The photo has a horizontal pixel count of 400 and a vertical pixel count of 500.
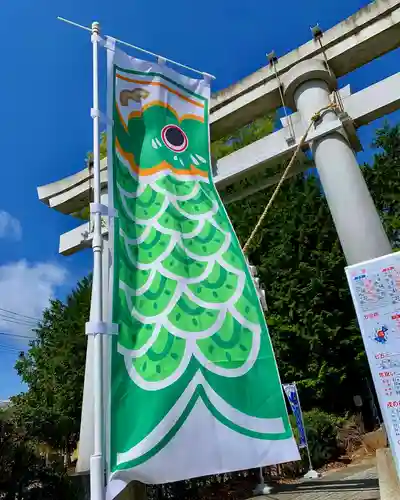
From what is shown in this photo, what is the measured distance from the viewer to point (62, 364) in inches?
678

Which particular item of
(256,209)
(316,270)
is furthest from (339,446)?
(256,209)

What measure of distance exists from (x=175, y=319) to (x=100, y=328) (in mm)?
521

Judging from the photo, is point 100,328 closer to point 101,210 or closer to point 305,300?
point 101,210

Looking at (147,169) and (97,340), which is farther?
(147,169)

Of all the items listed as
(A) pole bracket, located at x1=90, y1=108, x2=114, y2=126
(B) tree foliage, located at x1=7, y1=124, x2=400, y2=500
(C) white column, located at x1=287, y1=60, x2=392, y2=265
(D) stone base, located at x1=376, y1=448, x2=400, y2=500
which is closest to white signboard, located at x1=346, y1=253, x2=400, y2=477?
(D) stone base, located at x1=376, y1=448, x2=400, y2=500

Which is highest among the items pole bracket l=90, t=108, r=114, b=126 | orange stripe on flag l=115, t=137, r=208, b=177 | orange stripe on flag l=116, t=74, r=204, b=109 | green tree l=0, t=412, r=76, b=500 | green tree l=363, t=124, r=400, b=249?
green tree l=363, t=124, r=400, b=249

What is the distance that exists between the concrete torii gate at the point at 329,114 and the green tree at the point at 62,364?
10.7 m

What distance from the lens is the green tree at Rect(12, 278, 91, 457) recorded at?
15.9m

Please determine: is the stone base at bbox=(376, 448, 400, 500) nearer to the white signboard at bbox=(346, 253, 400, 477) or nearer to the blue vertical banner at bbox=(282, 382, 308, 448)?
the white signboard at bbox=(346, 253, 400, 477)

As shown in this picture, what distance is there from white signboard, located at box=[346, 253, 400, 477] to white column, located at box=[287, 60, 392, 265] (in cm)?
145

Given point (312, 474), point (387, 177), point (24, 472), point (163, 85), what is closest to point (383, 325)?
point (163, 85)

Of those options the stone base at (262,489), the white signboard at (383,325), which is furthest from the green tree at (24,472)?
the white signboard at (383,325)

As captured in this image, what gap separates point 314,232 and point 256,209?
2.17 m

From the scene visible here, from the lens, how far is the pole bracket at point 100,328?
255 centimetres
